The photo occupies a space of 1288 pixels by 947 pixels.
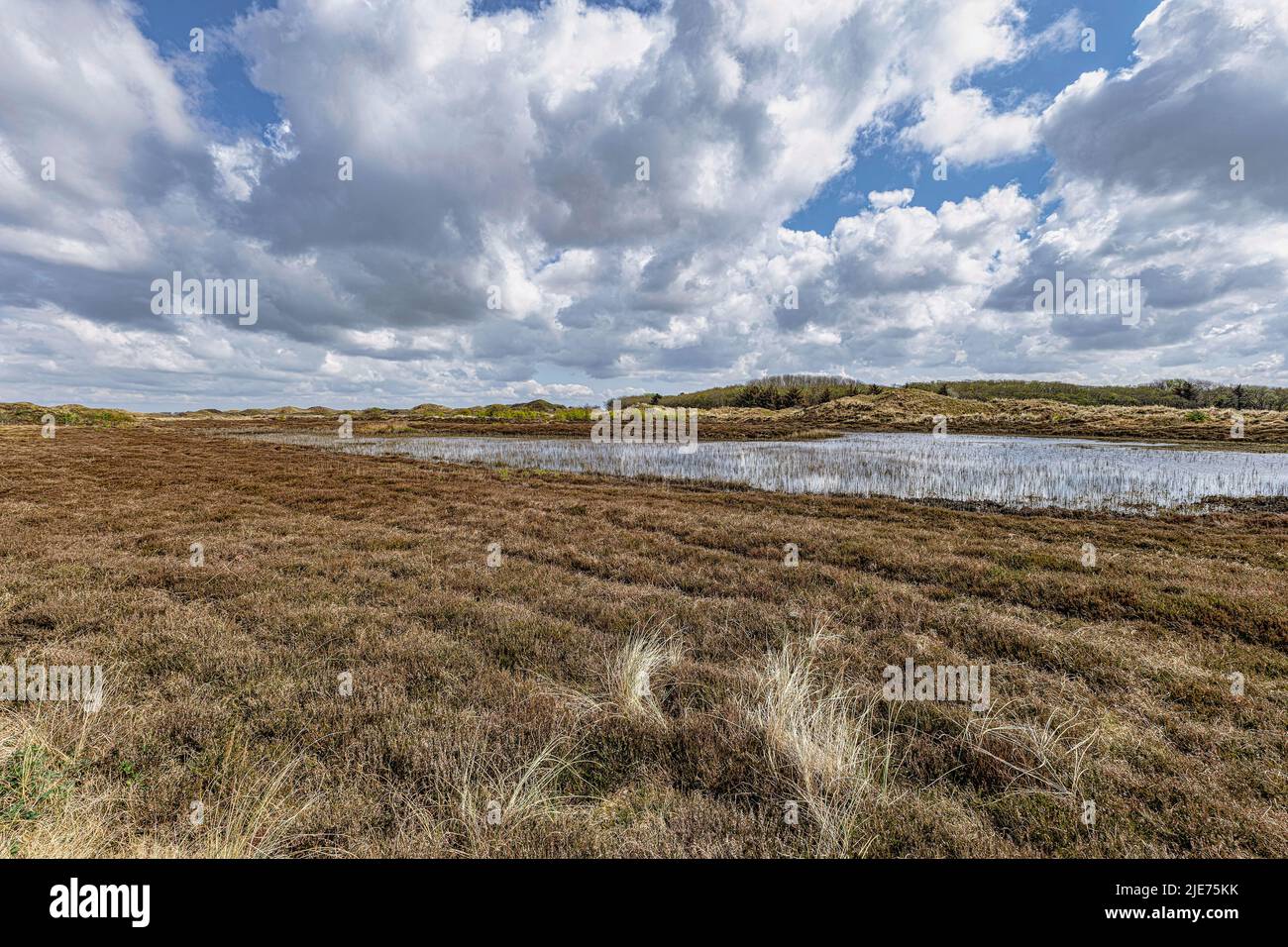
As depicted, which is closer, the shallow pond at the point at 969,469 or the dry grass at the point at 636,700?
the dry grass at the point at 636,700

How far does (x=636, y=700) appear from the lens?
561 centimetres

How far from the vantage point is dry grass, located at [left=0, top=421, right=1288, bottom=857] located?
3818 millimetres

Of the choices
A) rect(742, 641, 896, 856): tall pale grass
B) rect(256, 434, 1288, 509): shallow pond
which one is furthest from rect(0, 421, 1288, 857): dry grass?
rect(256, 434, 1288, 509): shallow pond

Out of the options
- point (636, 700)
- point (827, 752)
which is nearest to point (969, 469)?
point (827, 752)

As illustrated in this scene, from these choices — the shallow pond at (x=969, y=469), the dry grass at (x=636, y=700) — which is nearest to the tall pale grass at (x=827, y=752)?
the dry grass at (x=636, y=700)

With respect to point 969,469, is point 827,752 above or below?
below

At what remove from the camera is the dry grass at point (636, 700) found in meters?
3.82

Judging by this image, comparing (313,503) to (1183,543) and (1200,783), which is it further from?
(1183,543)

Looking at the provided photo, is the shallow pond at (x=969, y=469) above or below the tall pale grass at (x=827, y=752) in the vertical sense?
above

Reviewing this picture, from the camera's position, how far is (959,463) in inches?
1406

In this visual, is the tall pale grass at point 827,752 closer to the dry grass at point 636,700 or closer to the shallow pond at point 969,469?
the dry grass at point 636,700

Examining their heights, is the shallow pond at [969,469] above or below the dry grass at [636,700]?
above

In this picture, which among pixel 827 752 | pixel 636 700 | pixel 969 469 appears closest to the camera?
pixel 827 752

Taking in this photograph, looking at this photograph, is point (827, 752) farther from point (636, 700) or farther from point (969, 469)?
point (969, 469)
